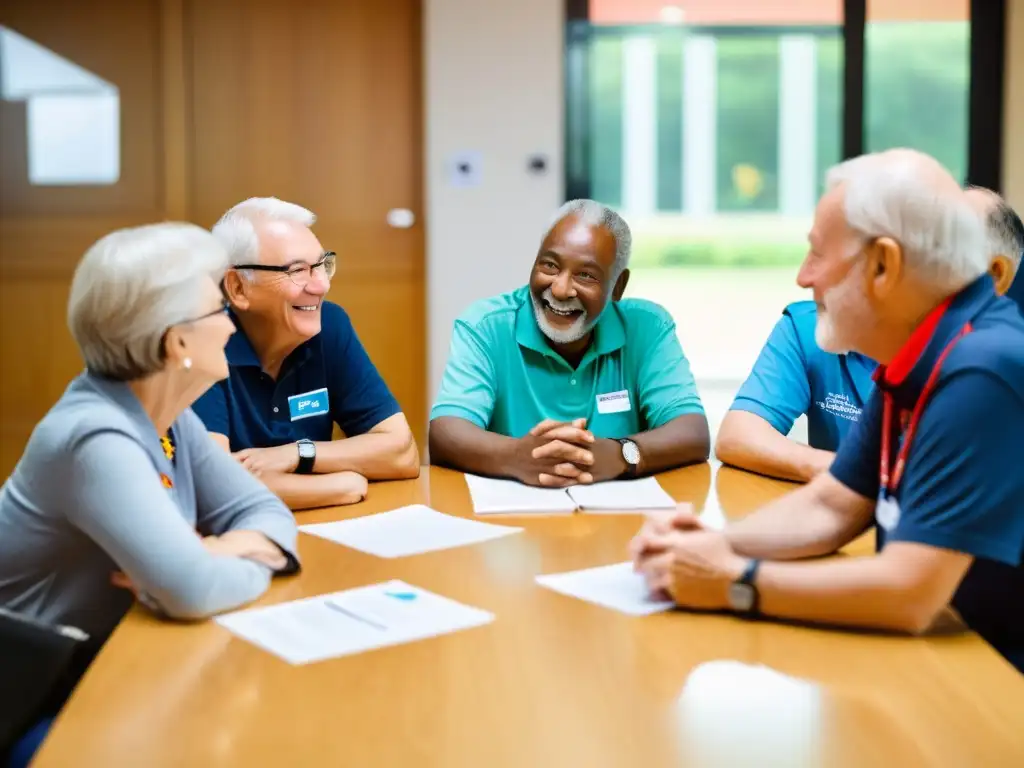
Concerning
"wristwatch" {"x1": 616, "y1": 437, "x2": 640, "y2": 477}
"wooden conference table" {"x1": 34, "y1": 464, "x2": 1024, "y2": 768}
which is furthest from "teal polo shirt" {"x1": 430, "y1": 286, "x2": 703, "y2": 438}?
"wooden conference table" {"x1": 34, "y1": 464, "x2": 1024, "y2": 768}

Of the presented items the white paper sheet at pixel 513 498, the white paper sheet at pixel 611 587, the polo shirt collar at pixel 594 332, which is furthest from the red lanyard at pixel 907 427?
the polo shirt collar at pixel 594 332

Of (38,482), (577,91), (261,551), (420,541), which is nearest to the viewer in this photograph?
(38,482)

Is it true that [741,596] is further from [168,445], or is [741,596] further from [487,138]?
[487,138]

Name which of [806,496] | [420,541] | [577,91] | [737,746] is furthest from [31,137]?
[737,746]

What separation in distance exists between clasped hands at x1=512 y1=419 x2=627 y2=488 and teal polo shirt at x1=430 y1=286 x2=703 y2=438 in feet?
1.23

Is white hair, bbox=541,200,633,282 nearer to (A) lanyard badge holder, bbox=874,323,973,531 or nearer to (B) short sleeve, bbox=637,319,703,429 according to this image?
(B) short sleeve, bbox=637,319,703,429

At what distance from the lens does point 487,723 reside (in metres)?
1.21

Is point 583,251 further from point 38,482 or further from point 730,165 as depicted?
point 730,165

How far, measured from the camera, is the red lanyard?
1478 millimetres

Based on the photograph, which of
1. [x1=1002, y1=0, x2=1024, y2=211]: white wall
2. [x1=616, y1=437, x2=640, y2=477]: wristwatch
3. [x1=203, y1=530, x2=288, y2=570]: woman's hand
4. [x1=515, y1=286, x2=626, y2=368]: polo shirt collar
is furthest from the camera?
[x1=1002, y1=0, x2=1024, y2=211]: white wall

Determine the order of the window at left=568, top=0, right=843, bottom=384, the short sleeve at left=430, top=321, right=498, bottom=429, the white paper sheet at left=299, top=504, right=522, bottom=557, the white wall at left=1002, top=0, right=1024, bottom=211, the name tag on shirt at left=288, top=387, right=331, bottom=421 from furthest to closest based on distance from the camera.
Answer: the window at left=568, top=0, right=843, bottom=384
the white wall at left=1002, top=0, right=1024, bottom=211
the short sleeve at left=430, top=321, right=498, bottom=429
the name tag on shirt at left=288, top=387, right=331, bottom=421
the white paper sheet at left=299, top=504, right=522, bottom=557

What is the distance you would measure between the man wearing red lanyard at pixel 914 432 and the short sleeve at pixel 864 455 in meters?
0.01

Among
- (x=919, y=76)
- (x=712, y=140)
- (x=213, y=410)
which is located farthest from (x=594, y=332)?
(x=919, y=76)

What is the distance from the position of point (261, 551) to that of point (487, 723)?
0.62 m
